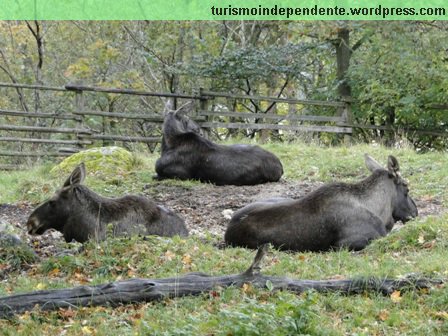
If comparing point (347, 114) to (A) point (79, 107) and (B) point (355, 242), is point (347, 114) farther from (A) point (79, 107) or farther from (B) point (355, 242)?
(B) point (355, 242)

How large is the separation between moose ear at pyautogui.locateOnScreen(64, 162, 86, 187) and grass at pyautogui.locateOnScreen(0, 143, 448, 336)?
118 centimetres

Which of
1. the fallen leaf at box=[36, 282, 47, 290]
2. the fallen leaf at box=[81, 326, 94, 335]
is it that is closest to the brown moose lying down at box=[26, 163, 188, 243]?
the fallen leaf at box=[36, 282, 47, 290]

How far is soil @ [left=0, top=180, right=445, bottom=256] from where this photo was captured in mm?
10031

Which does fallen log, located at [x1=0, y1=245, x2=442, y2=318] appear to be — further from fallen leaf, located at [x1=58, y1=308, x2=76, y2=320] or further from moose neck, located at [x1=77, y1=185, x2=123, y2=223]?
moose neck, located at [x1=77, y1=185, x2=123, y2=223]

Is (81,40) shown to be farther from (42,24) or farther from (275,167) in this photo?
(275,167)

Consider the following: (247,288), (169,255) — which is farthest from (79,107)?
(247,288)

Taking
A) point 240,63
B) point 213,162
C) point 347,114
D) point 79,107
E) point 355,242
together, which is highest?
point 240,63

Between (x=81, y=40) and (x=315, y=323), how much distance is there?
25.9 m

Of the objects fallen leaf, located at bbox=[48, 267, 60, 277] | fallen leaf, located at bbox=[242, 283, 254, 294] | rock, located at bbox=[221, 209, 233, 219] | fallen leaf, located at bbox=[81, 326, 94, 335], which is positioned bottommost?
rock, located at bbox=[221, 209, 233, 219]

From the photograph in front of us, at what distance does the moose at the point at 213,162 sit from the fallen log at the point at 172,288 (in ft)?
24.9

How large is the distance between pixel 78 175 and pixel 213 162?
5431 millimetres

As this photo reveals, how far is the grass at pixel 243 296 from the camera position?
5.34m

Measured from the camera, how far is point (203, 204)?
1233 centimetres

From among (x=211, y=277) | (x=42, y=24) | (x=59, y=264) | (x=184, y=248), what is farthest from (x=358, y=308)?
(x=42, y=24)
